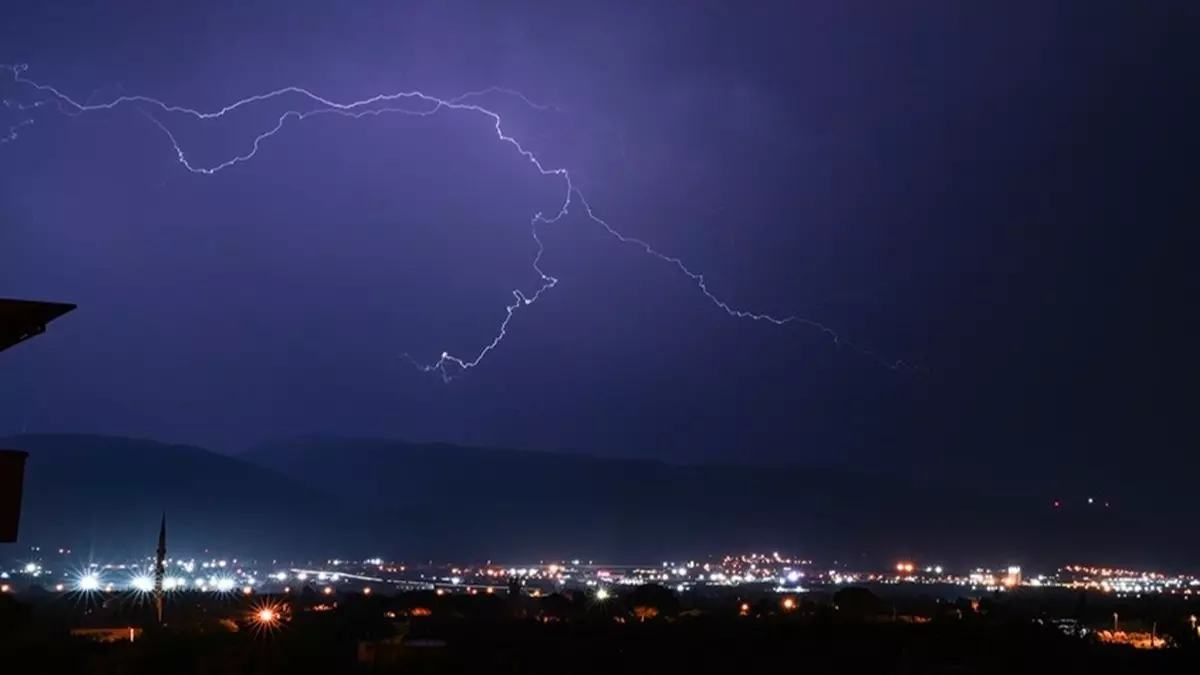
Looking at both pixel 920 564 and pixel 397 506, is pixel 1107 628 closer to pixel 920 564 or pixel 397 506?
pixel 920 564

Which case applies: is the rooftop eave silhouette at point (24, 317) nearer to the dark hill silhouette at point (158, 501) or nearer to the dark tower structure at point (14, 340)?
the dark tower structure at point (14, 340)

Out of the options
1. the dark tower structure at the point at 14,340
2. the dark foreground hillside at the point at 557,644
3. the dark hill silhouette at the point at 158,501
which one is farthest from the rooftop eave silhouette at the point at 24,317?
the dark hill silhouette at the point at 158,501

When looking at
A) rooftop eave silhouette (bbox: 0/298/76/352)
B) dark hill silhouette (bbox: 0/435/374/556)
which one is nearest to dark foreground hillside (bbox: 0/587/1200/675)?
rooftop eave silhouette (bbox: 0/298/76/352)

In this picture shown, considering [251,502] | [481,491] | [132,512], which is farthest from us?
[481,491]

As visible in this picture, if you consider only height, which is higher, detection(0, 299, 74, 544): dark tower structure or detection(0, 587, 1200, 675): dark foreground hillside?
detection(0, 299, 74, 544): dark tower structure

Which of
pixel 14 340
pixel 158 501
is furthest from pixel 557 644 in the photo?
pixel 158 501

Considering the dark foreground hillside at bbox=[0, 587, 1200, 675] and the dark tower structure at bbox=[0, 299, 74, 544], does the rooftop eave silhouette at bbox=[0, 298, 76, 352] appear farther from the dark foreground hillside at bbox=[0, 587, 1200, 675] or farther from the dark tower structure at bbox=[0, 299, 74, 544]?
the dark foreground hillside at bbox=[0, 587, 1200, 675]

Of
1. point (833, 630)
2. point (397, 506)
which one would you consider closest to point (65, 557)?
point (397, 506)
